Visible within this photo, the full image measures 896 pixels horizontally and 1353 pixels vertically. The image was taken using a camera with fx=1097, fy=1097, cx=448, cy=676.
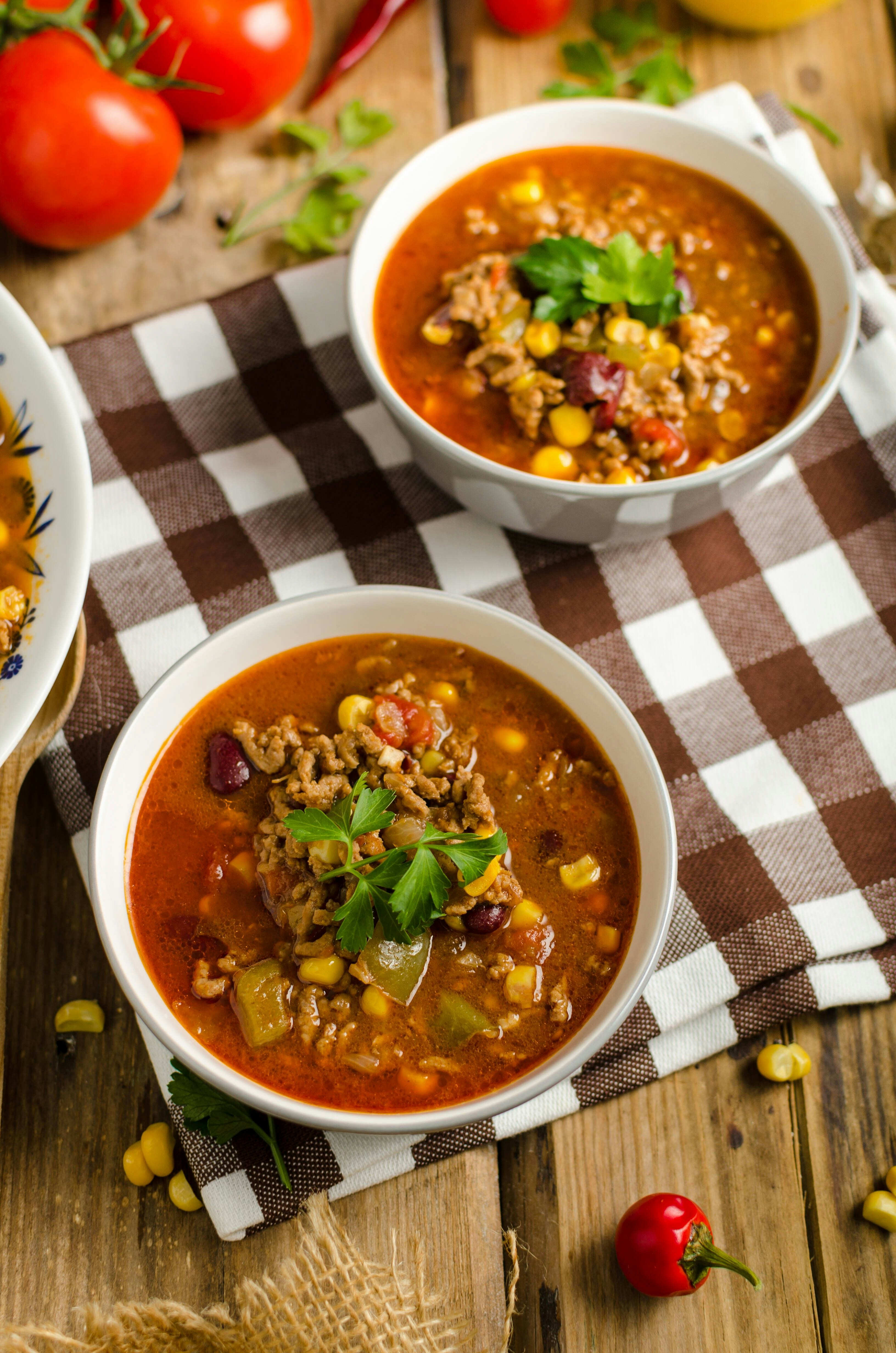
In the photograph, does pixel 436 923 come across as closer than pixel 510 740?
Yes

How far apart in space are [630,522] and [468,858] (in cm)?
129

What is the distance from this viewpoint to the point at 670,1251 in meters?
3.17

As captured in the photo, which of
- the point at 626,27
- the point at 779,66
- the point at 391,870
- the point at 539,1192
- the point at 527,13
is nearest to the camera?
the point at 391,870

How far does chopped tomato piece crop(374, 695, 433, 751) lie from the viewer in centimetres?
310

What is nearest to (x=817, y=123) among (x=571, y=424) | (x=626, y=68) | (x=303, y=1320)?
(x=626, y=68)

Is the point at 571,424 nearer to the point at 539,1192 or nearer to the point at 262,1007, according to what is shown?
the point at 262,1007

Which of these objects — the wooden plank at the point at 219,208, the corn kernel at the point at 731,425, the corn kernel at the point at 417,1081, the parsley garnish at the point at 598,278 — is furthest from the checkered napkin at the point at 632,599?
the parsley garnish at the point at 598,278

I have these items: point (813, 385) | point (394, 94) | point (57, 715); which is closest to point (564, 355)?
point (813, 385)

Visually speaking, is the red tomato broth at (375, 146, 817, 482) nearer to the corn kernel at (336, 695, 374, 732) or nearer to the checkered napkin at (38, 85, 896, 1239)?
the checkered napkin at (38, 85, 896, 1239)

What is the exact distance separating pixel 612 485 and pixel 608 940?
1.36 m

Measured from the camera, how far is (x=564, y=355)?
11.7 feet

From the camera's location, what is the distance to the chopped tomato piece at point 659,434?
3525mm

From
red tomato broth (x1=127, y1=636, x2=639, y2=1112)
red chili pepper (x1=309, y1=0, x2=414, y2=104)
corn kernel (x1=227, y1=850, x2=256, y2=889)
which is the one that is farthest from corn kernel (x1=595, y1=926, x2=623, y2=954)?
red chili pepper (x1=309, y1=0, x2=414, y2=104)

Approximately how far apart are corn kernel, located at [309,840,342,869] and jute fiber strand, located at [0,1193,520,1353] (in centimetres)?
111
